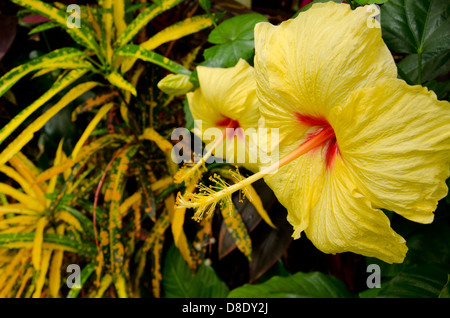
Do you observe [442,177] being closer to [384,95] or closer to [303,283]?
[384,95]

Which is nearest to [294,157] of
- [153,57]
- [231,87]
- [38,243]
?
[231,87]

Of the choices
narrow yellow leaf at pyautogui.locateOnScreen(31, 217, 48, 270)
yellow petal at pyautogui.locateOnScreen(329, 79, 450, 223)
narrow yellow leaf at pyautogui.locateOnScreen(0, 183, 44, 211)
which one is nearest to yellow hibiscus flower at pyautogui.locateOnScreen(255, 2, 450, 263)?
yellow petal at pyautogui.locateOnScreen(329, 79, 450, 223)

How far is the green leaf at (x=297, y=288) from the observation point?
0.82 m

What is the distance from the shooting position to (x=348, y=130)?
35cm

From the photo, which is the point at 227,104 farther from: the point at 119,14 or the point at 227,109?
the point at 119,14

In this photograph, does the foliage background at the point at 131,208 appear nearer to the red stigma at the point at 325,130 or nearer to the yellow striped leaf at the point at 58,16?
the yellow striped leaf at the point at 58,16

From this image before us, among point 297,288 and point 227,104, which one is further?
point 297,288

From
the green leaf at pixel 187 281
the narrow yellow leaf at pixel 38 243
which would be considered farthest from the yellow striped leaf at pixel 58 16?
the green leaf at pixel 187 281

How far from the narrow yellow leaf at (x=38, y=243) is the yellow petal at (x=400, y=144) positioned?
866mm

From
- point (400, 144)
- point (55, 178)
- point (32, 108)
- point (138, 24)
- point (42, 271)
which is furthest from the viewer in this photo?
point (55, 178)

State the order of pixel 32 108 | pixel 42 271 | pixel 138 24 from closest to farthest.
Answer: pixel 32 108 < pixel 138 24 < pixel 42 271

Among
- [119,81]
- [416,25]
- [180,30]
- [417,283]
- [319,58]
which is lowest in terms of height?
[417,283]

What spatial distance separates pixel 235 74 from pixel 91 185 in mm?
636

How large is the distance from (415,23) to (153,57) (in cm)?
51
